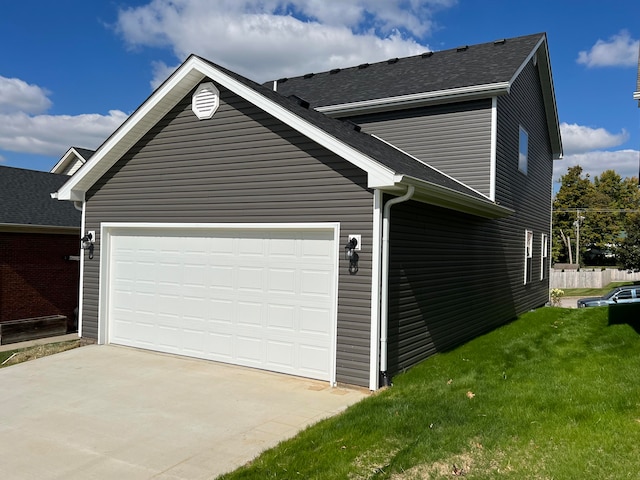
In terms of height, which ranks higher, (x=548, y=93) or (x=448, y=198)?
(x=548, y=93)

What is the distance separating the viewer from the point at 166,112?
9.52 metres

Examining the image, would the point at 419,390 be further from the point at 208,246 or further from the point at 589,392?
the point at 208,246

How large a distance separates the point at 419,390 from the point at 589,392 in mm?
2061

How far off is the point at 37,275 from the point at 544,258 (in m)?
15.9

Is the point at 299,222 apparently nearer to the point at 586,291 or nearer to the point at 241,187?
the point at 241,187

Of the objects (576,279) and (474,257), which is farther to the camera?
(576,279)

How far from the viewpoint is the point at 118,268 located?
1044 centimetres

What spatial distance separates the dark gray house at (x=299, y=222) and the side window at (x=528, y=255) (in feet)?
9.61

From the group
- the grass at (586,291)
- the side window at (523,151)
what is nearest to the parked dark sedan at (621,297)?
the side window at (523,151)

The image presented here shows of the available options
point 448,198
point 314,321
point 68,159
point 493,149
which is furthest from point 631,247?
point 68,159

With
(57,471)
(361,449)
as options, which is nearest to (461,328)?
(361,449)

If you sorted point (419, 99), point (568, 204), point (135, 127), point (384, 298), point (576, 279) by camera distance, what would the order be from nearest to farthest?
point (384, 298) < point (135, 127) < point (419, 99) < point (576, 279) < point (568, 204)

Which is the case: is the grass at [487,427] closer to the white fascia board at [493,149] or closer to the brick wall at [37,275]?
the white fascia board at [493,149]

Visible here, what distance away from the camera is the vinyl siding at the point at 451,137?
37.9ft
